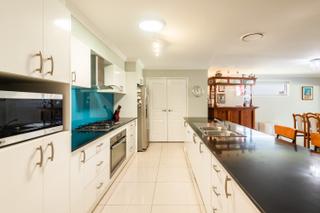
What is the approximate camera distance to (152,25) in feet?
8.52

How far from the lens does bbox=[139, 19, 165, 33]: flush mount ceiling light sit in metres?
2.53

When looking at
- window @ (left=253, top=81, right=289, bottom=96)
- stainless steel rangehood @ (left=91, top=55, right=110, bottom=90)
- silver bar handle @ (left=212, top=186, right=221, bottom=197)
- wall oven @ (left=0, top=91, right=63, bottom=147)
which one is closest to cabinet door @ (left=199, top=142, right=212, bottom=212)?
silver bar handle @ (left=212, top=186, right=221, bottom=197)

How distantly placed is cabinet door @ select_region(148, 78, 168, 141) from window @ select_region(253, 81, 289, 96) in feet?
13.0

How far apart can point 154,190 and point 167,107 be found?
3.59 meters

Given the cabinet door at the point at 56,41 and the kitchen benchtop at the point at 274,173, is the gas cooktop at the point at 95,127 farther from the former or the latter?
the kitchen benchtop at the point at 274,173

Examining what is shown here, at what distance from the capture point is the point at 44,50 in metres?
1.34

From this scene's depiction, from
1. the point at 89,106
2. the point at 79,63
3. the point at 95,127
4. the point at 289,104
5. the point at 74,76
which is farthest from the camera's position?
the point at 289,104

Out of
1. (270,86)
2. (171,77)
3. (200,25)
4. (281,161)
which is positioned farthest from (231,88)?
(281,161)

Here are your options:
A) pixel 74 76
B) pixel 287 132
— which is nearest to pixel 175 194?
pixel 287 132

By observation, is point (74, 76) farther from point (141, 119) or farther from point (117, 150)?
point (141, 119)

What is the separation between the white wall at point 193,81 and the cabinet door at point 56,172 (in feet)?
15.8

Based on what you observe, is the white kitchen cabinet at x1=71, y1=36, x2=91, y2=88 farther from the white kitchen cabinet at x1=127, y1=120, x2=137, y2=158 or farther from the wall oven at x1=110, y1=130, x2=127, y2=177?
the white kitchen cabinet at x1=127, y1=120, x2=137, y2=158

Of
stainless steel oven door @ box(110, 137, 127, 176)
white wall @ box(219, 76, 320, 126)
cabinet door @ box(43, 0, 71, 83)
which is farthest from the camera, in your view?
white wall @ box(219, 76, 320, 126)

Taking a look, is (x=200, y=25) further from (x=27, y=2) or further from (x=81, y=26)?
(x=27, y=2)
